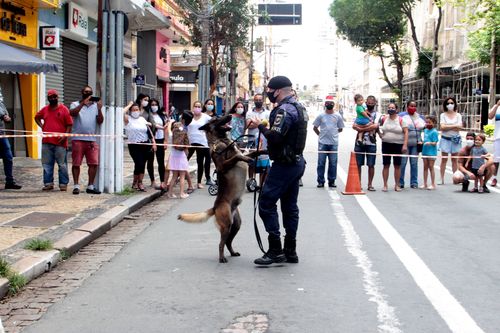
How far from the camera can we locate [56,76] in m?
17.8

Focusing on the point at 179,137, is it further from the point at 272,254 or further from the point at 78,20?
the point at 78,20

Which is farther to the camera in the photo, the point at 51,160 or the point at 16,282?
the point at 51,160

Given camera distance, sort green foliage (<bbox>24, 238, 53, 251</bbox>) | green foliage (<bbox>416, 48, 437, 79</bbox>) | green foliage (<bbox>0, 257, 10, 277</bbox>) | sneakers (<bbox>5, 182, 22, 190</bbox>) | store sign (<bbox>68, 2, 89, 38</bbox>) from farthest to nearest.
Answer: green foliage (<bbox>416, 48, 437, 79</bbox>), store sign (<bbox>68, 2, 89, 38</bbox>), sneakers (<bbox>5, 182, 22, 190</bbox>), green foliage (<bbox>24, 238, 53, 251</bbox>), green foliage (<bbox>0, 257, 10, 277</bbox>)

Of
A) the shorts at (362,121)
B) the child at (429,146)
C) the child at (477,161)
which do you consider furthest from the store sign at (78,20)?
the child at (477,161)

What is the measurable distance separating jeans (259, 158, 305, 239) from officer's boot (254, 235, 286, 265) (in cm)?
5

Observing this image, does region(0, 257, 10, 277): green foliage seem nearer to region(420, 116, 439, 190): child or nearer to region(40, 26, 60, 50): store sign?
region(420, 116, 439, 190): child

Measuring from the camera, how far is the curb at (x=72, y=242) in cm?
584

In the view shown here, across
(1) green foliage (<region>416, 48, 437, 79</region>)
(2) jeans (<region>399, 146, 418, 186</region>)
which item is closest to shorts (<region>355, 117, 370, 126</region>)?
(2) jeans (<region>399, 146, 418, 186</region>)

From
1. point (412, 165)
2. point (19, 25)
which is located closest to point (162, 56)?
point (19, 25)

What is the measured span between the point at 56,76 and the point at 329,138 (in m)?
9.10

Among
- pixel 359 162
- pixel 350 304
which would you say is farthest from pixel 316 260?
pixel 359 162

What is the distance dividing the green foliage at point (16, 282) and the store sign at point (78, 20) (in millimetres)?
13681

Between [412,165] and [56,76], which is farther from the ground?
[56,76]

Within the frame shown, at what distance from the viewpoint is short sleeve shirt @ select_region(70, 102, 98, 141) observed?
10711 mm
